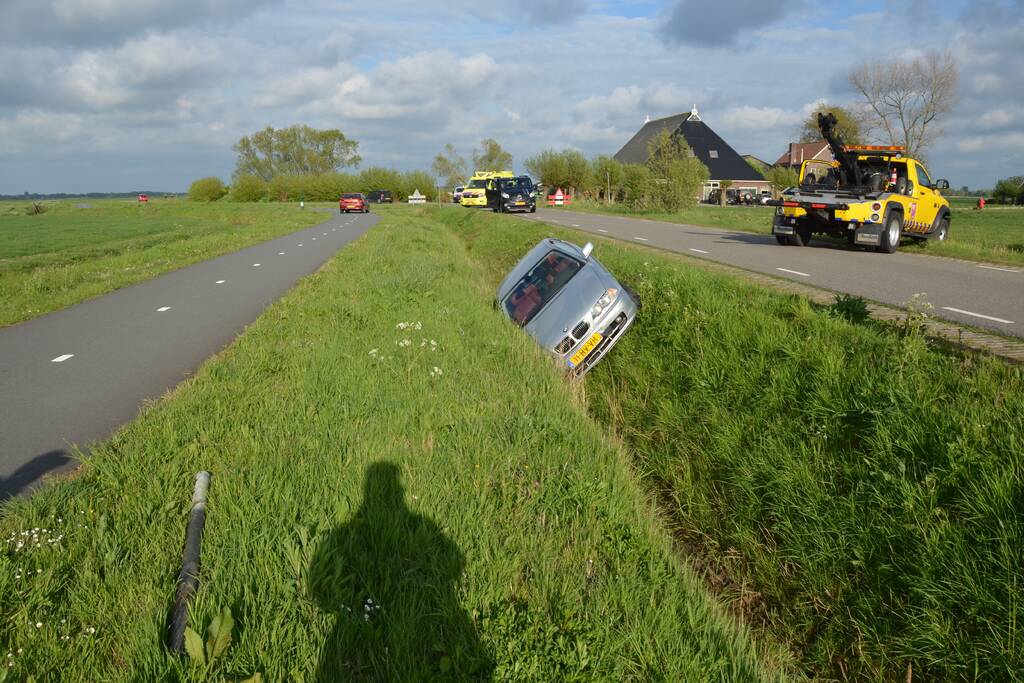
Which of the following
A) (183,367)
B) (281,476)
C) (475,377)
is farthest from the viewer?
(183,367)

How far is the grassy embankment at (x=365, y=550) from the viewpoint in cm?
274

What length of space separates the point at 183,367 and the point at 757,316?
20.7 feet

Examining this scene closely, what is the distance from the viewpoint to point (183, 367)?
725 centimetres

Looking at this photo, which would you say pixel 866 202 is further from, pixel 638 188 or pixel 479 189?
pixel 479 189

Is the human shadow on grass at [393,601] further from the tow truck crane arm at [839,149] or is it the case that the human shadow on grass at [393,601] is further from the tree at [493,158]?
the tree at [493,158]

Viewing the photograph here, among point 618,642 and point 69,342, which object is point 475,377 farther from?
point 69,342

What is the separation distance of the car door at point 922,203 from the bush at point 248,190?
9062 cm

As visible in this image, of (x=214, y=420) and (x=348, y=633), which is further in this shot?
(x=214, y=420)

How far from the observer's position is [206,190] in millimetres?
92500

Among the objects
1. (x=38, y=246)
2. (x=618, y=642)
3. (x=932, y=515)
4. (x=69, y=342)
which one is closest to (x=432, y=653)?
(x=618, y=642)

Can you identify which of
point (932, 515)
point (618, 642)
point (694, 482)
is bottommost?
point (694, 482)

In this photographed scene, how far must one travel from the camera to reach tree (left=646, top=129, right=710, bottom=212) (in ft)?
133

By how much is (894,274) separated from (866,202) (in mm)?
4411

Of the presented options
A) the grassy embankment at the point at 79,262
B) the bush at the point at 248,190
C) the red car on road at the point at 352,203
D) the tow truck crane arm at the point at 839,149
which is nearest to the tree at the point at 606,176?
the red car on road at the point at 352,203
